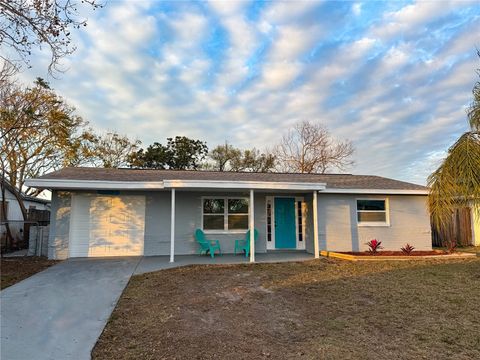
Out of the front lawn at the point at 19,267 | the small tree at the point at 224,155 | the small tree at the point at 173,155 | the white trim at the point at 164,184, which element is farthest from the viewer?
the small tree at the point at 224,155

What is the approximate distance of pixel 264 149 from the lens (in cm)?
2873

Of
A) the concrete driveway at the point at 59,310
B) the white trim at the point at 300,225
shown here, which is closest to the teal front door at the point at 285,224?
the white trim at the point at 300,225

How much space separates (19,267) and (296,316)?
8.09 meters

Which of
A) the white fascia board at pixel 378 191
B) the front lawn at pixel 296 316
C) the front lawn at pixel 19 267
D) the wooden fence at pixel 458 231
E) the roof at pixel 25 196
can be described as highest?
the roof at pixel 25 196

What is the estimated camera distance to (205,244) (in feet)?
35.3

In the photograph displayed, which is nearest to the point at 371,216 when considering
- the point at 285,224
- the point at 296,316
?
the point at 285,224

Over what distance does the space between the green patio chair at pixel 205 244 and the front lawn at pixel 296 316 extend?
2.46 metres

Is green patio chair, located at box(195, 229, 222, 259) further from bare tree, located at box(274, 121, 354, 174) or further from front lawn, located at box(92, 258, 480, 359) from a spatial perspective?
bare tree, located at box(274, 121, 354, 174)

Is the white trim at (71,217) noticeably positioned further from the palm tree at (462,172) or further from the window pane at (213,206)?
the palm tree at (462,172)

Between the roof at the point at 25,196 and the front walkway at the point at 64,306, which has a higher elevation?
the roof at the point at 25,196

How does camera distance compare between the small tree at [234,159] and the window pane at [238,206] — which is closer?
the window pane at [238,206]

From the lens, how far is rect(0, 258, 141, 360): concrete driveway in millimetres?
3765

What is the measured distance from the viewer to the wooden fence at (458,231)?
1470 centimetres

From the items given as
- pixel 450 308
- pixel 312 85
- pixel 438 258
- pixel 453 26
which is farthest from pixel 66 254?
pixel 453 26
